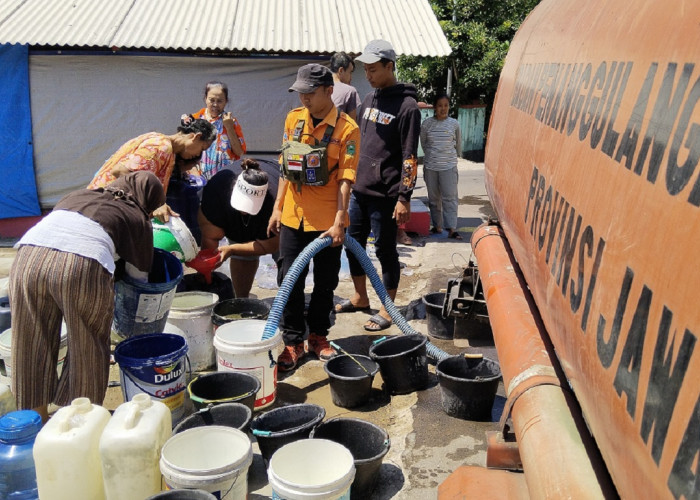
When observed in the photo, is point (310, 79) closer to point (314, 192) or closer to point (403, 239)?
point (314, 192)

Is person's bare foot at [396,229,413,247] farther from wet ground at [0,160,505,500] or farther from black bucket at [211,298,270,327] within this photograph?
black bucket at [211,298,270,327]

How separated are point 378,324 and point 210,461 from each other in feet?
8.21

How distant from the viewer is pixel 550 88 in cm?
271

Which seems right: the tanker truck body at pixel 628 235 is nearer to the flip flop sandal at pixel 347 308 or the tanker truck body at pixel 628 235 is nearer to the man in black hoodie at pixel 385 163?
the man in black hoodie at pixel 385 163

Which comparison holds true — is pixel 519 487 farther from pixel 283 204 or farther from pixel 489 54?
pixel 489 54

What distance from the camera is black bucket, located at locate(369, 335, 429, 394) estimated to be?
424cm

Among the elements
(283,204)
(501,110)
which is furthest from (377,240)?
(501,110)

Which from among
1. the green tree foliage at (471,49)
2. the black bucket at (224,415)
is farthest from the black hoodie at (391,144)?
the green tree foliage at (471,49)

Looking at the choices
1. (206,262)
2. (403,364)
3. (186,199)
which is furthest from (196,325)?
(403,364)

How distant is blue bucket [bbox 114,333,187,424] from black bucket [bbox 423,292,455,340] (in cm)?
215

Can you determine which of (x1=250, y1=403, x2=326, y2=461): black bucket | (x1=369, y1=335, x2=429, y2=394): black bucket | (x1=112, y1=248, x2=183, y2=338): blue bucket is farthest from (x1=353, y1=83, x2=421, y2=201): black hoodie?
(x1=250, y1=403, x2=326, y2=461): black bucket

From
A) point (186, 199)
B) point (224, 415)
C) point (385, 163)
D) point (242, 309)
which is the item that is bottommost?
point (224, 415)

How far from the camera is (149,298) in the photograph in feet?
13.3

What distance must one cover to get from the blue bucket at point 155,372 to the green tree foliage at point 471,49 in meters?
13.9
